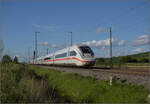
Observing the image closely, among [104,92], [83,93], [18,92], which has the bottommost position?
[83,93]

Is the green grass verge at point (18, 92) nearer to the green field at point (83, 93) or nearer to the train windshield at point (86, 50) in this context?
the green field at point (83, 93)

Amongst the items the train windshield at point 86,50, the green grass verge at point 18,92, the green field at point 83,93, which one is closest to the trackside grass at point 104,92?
the green field at point 83,93

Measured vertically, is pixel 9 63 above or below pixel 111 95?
above

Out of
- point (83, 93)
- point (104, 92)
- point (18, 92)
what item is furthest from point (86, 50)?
point (18, 92)

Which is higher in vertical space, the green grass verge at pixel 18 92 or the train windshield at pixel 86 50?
the train windshield at pixel 86 50

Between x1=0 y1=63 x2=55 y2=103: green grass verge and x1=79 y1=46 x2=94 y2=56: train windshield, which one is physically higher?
x1=79 y1=46 x2=94 y2=56: train windshield

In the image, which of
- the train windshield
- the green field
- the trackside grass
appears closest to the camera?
the trackside grass

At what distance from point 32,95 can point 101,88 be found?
4.01m

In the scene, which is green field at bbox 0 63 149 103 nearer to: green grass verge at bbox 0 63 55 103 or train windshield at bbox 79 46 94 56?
green grass verge at bbox 0 63 55 103

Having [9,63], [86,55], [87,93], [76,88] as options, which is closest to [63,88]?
[76,88]

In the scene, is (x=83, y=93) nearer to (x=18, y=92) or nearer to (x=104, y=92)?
(x=104, y=92)

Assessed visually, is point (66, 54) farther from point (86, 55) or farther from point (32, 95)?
point (32, 95)

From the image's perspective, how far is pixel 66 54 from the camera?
25.4m

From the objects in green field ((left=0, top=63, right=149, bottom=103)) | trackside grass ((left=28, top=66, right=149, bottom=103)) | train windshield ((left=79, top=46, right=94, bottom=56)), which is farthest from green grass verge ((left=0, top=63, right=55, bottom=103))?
train windshield ((left=79, top=46, right=94, bottom=56))
